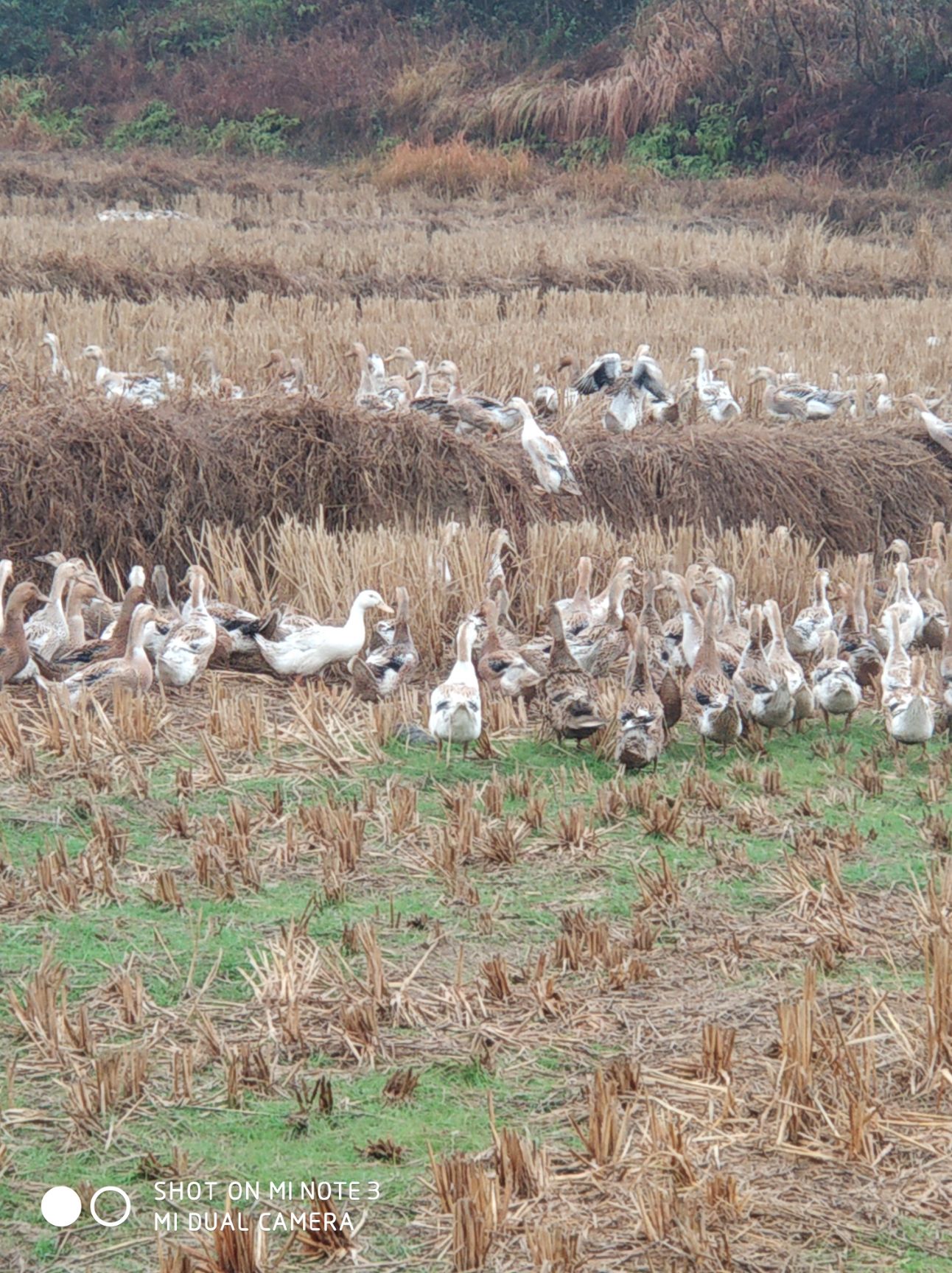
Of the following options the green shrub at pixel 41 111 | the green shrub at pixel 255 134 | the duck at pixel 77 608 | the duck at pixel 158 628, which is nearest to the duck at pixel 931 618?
the duck at pixel 158 628

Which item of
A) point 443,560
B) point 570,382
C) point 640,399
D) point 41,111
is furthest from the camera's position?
point 41,111

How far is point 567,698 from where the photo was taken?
20.6ft

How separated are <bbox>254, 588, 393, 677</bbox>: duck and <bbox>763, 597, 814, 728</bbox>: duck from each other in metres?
1.76

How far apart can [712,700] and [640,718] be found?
402 mm

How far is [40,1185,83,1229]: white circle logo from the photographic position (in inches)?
135

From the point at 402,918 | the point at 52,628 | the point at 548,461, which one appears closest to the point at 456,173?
the point at 548,461

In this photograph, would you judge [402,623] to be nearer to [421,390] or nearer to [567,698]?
[567,698]

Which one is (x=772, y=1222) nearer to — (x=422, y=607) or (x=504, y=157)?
(x=422, y=607)

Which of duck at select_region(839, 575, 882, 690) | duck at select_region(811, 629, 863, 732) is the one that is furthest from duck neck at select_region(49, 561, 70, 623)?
duck at select_region(839, 575, 882, 690)

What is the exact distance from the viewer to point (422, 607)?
308 inches

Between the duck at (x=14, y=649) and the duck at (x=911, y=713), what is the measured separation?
3541mm

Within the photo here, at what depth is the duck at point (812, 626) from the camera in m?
7.52

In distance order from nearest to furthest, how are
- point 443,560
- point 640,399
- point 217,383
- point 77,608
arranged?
point 77,608 < point 443,560 < point 217,383 < point 640,399

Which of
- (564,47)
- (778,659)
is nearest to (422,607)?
(778,659)
